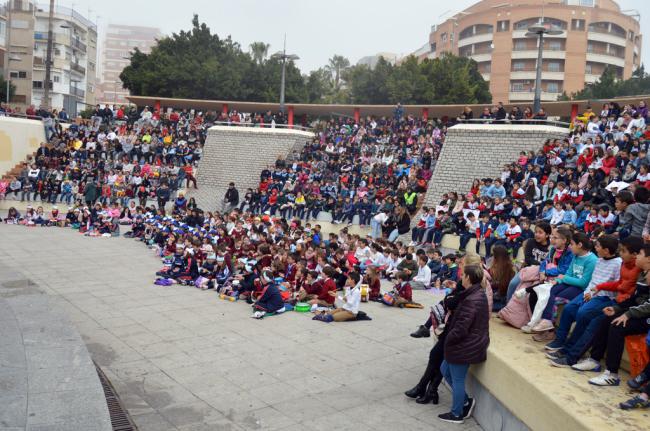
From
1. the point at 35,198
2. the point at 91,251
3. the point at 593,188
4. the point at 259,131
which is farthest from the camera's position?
the point at 259,131

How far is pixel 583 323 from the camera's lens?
576 cm

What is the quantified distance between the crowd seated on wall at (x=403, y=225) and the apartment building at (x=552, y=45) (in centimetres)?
4138

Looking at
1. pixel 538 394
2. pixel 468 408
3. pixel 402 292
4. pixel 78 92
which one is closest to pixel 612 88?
pixel 402 292

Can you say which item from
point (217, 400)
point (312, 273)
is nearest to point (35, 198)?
point (312, 273)

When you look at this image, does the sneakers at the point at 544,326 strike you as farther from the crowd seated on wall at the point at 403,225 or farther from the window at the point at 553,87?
the window at the point at 553,87

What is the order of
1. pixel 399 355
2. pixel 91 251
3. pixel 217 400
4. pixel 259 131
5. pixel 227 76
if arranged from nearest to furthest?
pixel 217 400 → pixel 399 355 → pixel 91 251 → pixel 259 131 → pixel 227 76

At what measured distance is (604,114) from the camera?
2116 centimetres

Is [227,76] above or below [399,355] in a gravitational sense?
above

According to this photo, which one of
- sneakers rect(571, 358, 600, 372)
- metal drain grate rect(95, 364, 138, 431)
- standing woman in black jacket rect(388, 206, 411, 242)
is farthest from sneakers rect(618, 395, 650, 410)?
standing woman in black jacket rect(388, 206, 411, 242)

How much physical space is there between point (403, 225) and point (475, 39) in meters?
55.7

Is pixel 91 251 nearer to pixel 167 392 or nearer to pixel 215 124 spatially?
pixel 167 392

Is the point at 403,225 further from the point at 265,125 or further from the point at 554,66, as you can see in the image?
the point at 554,66

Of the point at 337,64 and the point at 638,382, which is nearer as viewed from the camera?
the point at 638,382

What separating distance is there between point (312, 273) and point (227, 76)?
134 ft
